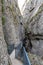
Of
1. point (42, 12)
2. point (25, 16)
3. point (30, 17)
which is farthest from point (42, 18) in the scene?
point (25, 16)

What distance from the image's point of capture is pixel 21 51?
13047 millimetres

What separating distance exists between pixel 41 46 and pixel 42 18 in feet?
7.40

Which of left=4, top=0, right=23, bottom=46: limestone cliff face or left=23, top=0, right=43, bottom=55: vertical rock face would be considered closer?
left=4, top=0, right=23, bottom=46: limestone cliff face

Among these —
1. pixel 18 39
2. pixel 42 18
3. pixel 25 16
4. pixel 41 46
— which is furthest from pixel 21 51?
pixel 25 16

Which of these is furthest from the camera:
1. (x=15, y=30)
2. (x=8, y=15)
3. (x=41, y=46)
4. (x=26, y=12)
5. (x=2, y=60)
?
(x=26, y=12)

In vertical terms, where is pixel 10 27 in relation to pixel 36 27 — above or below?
above

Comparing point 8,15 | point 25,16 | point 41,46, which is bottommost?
point 41,46

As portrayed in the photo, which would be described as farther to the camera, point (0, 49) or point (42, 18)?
point (42, 18)

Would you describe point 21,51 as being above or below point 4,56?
below

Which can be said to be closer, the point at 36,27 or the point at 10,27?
the point at 10,27

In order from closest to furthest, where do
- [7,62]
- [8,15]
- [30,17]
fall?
[7,62], [8,15], [30,17]

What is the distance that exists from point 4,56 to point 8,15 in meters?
5.60

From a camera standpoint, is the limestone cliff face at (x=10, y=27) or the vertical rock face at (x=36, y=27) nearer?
the limestone cliff face at (x=10, y=27)

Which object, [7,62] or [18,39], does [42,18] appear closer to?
[18,39]
